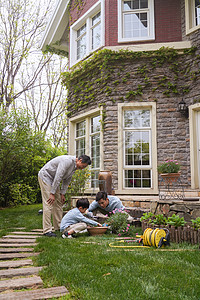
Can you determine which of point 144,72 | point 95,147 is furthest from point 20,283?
point 144,72

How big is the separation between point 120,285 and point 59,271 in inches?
24.1

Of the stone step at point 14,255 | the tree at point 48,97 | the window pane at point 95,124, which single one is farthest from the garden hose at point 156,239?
the tree at point 48,97

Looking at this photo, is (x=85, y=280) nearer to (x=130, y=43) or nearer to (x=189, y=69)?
(x=189, y=69)

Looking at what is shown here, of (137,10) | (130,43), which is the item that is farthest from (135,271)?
(137,10)

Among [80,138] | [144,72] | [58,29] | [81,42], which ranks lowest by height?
[80,138]

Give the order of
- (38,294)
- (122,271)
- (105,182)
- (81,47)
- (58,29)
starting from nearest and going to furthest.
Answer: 1. (38,294)
2. (122,271)
3. (105,182)
4. (81,47)
5. (58,29)

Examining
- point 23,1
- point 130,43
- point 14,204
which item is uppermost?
point 23,1

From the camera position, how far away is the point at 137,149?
8.03 meters

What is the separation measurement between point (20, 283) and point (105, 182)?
506cm

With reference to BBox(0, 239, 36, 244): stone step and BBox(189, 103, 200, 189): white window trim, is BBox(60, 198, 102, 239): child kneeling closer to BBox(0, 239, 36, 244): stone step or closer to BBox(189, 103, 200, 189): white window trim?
BBox(0, 239, 36, 244): stone step

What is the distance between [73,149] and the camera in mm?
10117

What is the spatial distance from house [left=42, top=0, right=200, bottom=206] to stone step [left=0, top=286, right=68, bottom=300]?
5629 mm

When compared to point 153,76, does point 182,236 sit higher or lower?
lower

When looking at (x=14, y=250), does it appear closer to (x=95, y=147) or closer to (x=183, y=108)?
(x=95, y=147)
